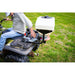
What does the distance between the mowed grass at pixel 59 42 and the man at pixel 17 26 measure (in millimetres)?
141

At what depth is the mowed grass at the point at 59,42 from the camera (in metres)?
2.92

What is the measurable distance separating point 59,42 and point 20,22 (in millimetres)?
981

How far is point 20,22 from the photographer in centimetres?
281

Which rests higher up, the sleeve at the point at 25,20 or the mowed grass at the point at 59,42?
the sleeve at the point at 25,20

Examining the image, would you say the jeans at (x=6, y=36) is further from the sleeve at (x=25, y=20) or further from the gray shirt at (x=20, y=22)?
the sleeve at (x=25, y=20)

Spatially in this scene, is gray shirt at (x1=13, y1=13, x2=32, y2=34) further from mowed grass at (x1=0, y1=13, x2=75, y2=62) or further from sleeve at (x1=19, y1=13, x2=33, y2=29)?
mowed grass at (x1=0, y1=13, x2=75, y2=62)

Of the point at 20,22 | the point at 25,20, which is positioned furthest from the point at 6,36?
the point at 25,20

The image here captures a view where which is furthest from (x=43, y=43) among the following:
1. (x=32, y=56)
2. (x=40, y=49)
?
(x=32, y=56)

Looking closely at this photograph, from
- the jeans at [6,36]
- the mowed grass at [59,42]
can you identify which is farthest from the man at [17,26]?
the mowed grass at [59,42]

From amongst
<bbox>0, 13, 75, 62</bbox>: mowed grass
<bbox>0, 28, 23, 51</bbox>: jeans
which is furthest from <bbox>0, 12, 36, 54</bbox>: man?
<bbox>0, 13, 75, 62</bbox>: mowed grass

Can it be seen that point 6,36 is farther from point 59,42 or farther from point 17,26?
point 59,42

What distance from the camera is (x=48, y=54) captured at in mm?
2988

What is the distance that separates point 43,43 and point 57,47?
330 millimetres

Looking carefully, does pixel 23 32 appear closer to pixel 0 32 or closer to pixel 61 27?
pixel 0 32
